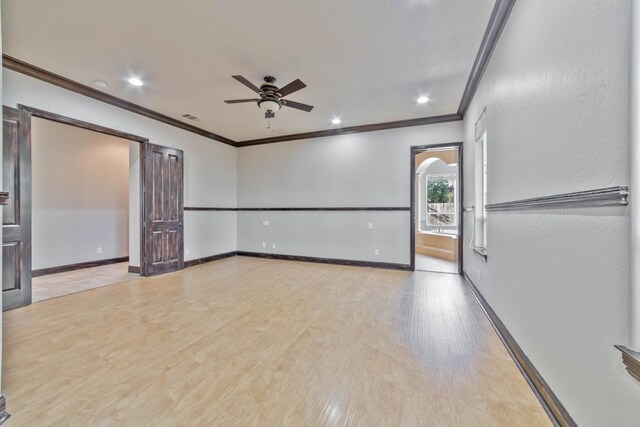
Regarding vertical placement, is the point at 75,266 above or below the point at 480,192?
below

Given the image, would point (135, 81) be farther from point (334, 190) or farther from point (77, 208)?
point (334, 190)

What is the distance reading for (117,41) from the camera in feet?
9.23

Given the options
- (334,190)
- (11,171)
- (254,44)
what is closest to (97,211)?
(11,171)

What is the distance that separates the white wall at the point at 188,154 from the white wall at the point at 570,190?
521cm

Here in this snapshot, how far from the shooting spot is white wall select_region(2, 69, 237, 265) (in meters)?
3.44

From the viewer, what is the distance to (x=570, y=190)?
1.36 metres

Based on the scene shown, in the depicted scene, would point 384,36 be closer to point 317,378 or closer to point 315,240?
point 317,378

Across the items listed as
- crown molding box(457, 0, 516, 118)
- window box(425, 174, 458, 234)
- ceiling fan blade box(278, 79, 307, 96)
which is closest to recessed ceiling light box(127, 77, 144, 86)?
ceiling fan blade box(278, 79, 307, 96)

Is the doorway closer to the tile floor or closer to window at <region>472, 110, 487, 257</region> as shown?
the tile floor

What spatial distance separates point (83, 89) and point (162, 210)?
6.97 ft

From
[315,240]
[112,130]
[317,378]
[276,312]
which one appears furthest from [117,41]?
[315,240]

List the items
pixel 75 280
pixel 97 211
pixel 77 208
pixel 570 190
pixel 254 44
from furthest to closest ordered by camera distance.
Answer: pixel 97 211 → pixel 77 208 → pixel 75 280 → pixel 254 44 → pixel 570 190

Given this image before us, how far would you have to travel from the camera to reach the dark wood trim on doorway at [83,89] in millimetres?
3193

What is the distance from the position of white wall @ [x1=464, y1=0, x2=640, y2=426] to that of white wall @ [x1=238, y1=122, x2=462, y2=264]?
298 cm
